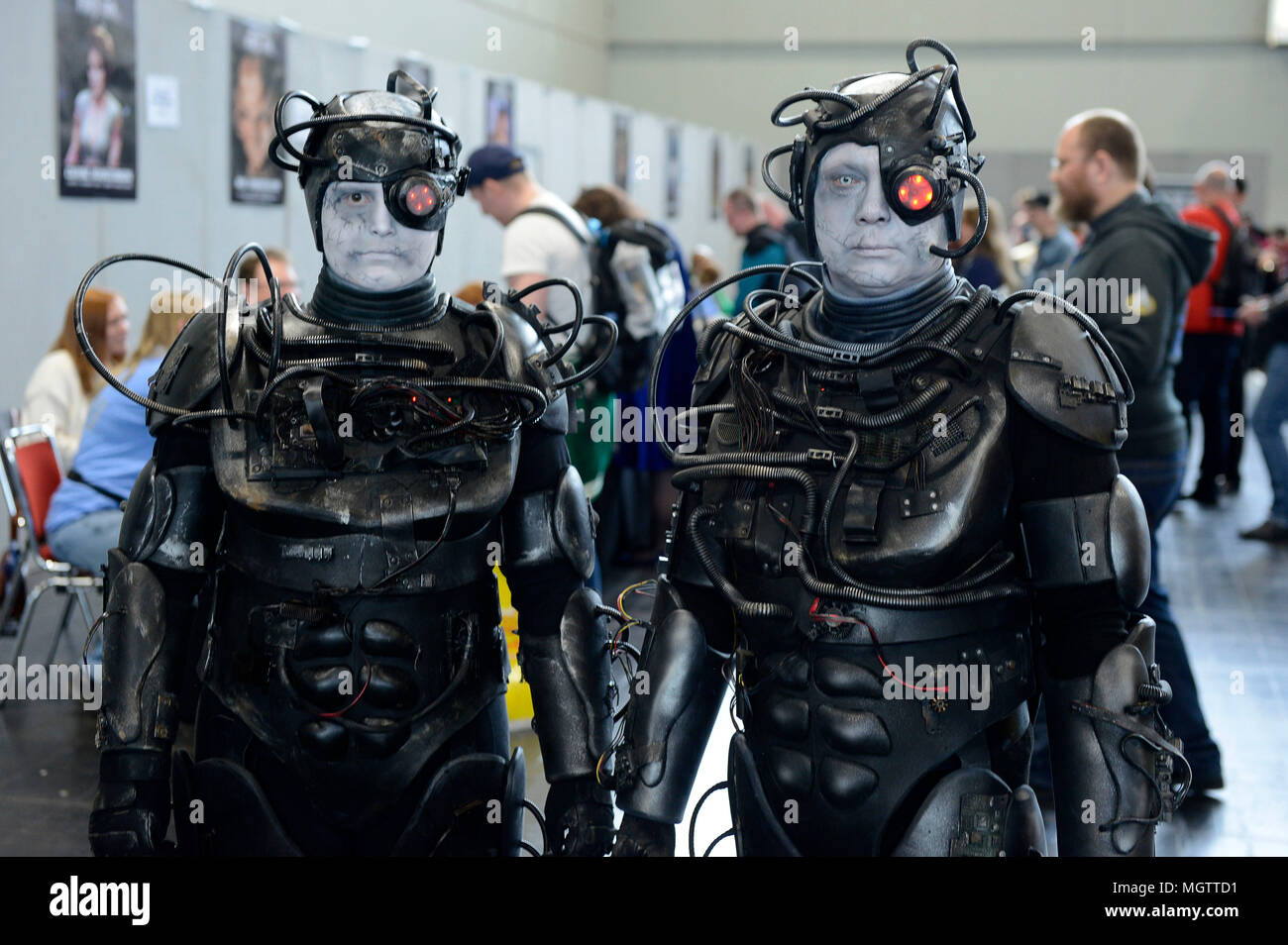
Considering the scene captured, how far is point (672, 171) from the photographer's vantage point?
1310 cm

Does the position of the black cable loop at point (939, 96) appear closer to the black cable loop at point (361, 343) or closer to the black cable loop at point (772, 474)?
the black cable loop at point (772, 474)

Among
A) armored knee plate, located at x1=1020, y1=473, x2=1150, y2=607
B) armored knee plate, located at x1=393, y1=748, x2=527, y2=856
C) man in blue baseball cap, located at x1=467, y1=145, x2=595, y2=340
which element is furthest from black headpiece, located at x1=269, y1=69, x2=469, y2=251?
man in blue baseball cap, located at x1=467, y1=145, x2=595, y2=340

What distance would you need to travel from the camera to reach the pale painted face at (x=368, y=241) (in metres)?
1.96

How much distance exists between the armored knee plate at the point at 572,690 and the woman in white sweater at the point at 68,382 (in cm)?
335

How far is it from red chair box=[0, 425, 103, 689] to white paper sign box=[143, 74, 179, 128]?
177 centimetres

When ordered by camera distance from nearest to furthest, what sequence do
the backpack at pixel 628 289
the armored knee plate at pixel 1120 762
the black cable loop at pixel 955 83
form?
the armored knee plate at pixel 1120 762 → the black cable loop at pixel 955 83 → the backpack at pixel 628 289

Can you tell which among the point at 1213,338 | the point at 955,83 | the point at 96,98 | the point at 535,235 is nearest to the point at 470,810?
the point at 955,83

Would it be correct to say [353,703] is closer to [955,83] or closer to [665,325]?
[955,83]

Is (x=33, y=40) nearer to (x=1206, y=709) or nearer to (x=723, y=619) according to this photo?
(x=723, y=619)

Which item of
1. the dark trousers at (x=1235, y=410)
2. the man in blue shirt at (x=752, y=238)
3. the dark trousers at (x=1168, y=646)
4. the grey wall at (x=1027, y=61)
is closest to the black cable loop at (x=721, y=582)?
the dark trousers at (x=1168, y=646)

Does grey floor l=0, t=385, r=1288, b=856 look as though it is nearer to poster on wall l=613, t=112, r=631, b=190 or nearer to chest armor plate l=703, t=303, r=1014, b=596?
chest armor plate l=703, t=303, r=1014, b=596

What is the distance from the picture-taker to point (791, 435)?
1.83m

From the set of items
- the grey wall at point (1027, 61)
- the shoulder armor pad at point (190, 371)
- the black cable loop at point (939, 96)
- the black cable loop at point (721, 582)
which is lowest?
the black cable loop at point (721, 582)

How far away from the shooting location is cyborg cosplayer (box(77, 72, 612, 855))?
1.94m
